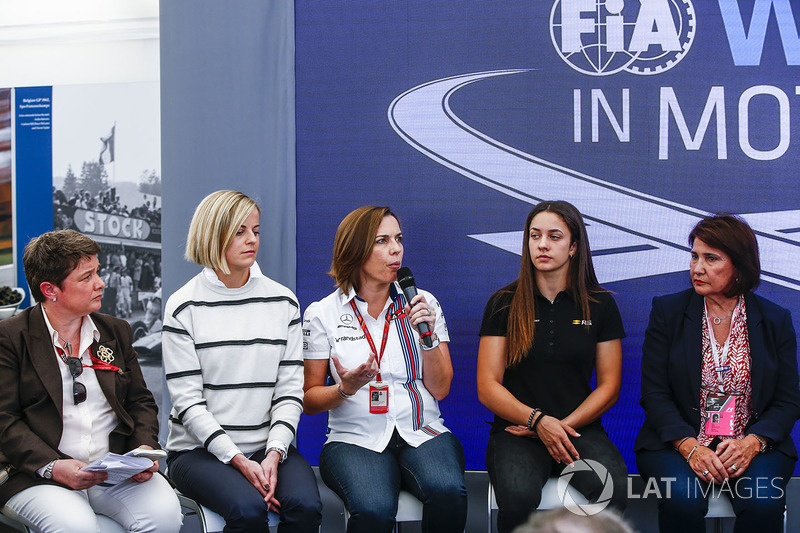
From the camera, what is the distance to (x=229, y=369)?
2551 mm

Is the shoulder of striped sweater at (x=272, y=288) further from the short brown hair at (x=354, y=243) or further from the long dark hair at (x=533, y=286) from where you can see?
the long dark hair at (x=533, y=286)

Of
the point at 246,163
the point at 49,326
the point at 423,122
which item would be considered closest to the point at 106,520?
the point at 49,326

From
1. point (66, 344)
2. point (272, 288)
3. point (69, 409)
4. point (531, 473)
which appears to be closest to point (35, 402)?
point (69, 409)

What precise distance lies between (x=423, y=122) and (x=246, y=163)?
34.7 inches

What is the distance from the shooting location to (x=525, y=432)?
105 inches

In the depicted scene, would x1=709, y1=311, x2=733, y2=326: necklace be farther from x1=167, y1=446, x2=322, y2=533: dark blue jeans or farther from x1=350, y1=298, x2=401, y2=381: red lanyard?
x1=167, y1=446, x2=322, y2=533: dark blue jeans

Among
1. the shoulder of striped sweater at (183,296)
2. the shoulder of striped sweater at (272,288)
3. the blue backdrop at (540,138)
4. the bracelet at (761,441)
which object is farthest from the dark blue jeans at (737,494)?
the shoulder of striped sweater at (183,296)

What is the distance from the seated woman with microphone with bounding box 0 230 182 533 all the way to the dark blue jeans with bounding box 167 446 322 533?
91 mm

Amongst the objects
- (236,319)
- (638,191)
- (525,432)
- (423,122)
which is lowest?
(525,432)

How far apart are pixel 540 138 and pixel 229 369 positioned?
178 cm

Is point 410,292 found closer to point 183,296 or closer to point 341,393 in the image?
point 341,393

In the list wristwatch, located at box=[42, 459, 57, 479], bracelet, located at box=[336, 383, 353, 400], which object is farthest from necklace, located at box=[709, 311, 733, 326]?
wristwatch, located at box=[42, 459, 57, 479]

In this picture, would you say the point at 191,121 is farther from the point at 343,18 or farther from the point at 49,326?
the point at 49,326

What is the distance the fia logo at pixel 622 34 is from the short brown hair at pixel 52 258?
226 cm
